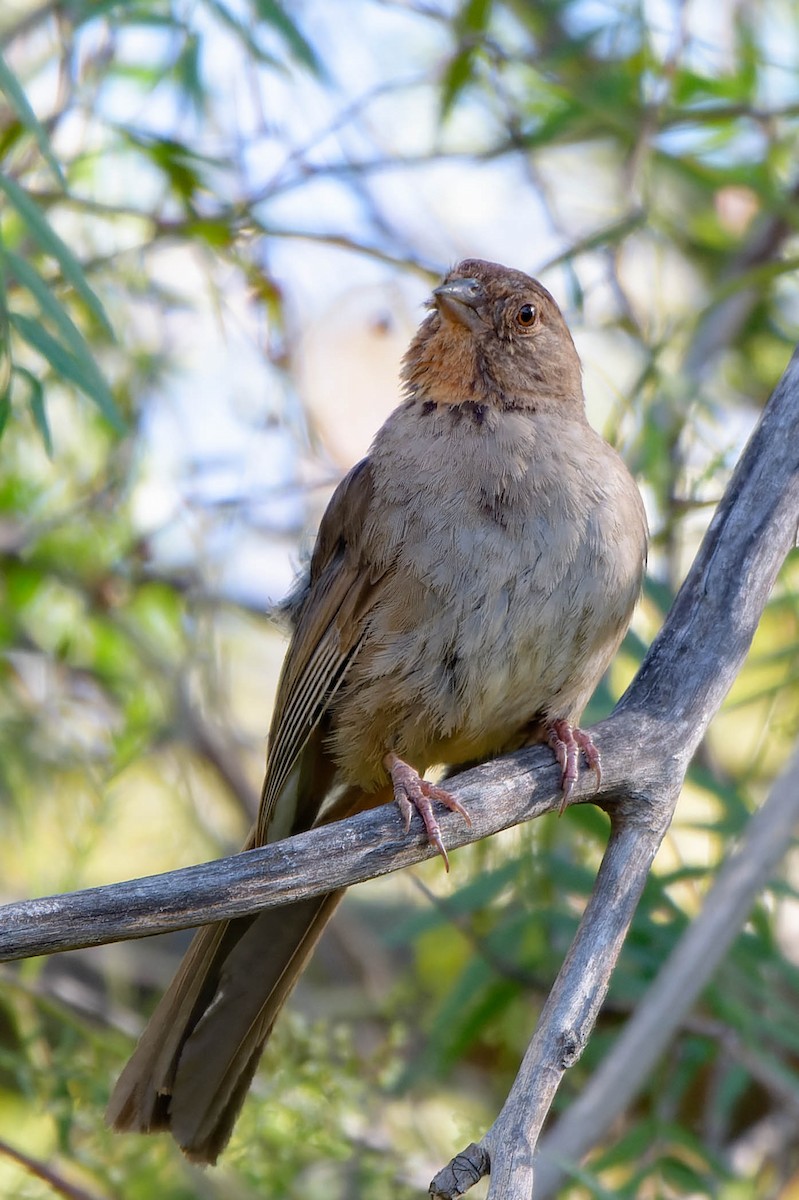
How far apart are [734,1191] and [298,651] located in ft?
7.95

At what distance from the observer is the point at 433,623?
12.1 feet

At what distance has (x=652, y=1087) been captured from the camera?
4.71m

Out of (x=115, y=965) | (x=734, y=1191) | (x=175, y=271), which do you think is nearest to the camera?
(x=734, y=1191)

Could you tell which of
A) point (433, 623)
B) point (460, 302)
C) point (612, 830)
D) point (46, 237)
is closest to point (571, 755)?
point (612, 830)

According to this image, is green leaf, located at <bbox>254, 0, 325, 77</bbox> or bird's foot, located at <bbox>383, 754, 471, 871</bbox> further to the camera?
green leaf, located at <bbox>254, 0, 325, 77</bbox>

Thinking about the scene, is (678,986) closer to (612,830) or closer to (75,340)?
(612,830)

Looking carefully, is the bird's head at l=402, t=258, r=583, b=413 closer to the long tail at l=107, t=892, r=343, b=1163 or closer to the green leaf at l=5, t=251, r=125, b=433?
the green leaf at l=5, t=251, r=125, b=433

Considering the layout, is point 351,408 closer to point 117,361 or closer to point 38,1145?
point 117,361

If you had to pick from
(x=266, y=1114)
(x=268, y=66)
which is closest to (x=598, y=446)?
(x=268, y=66)

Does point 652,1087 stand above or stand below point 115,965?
below

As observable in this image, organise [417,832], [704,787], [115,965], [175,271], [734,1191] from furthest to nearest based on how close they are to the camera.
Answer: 1. [175,271]
2. [115,965]
3. [734,1191]
4. [704,787]
5. [417,832]

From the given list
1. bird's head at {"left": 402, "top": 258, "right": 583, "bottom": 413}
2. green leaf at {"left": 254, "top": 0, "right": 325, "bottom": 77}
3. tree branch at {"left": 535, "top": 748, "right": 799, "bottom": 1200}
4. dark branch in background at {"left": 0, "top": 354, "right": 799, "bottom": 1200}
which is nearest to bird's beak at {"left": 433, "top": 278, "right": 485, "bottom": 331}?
bird's head at {"left": 402, "top": 258, "right": 583, "bottom": 413}

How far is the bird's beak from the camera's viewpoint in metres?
4.18

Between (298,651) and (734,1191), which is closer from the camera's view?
(298,651)
